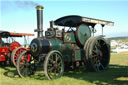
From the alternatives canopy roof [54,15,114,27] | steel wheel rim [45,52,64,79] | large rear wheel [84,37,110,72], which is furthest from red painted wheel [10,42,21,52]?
large rear wheel [84,37,110,72]

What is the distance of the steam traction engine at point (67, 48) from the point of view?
7.55 m

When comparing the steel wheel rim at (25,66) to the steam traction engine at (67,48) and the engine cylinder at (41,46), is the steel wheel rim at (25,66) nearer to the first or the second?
the steam traction engine at (67,48)

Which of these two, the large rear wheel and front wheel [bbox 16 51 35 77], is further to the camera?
the large rear wheel

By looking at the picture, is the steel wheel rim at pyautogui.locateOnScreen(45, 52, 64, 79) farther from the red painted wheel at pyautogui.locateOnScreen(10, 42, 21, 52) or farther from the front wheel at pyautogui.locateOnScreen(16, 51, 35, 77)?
the red painted wheel at pyautogui.locateOnScreen(10, 42, 21, 52)

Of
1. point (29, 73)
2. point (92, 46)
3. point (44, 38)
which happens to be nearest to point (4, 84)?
point (29, 73)

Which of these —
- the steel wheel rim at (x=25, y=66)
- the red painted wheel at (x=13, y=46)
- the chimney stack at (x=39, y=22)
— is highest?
the chimney stack at (x=39, y=22)

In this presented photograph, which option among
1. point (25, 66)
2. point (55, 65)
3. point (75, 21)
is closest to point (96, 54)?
point (75, 21)

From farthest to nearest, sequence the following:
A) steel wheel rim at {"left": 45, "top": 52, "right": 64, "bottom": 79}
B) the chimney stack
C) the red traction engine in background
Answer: the red traction engine in background, the chimney stack, steel wheel rim at {"left": 45, "top": 52, "right": 64, "bottom": 79}

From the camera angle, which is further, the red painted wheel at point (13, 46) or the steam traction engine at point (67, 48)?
the red painted wheel at point (13, 46)

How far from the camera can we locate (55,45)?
26.0 ft

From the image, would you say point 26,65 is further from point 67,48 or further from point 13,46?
point 13,46

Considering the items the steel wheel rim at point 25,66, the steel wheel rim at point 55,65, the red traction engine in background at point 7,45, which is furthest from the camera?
the red traction engine in background at point 7,45

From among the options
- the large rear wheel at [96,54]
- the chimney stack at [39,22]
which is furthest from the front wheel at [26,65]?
the large rear wheel at [96,54]

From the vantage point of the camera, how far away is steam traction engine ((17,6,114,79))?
755 centimetres
